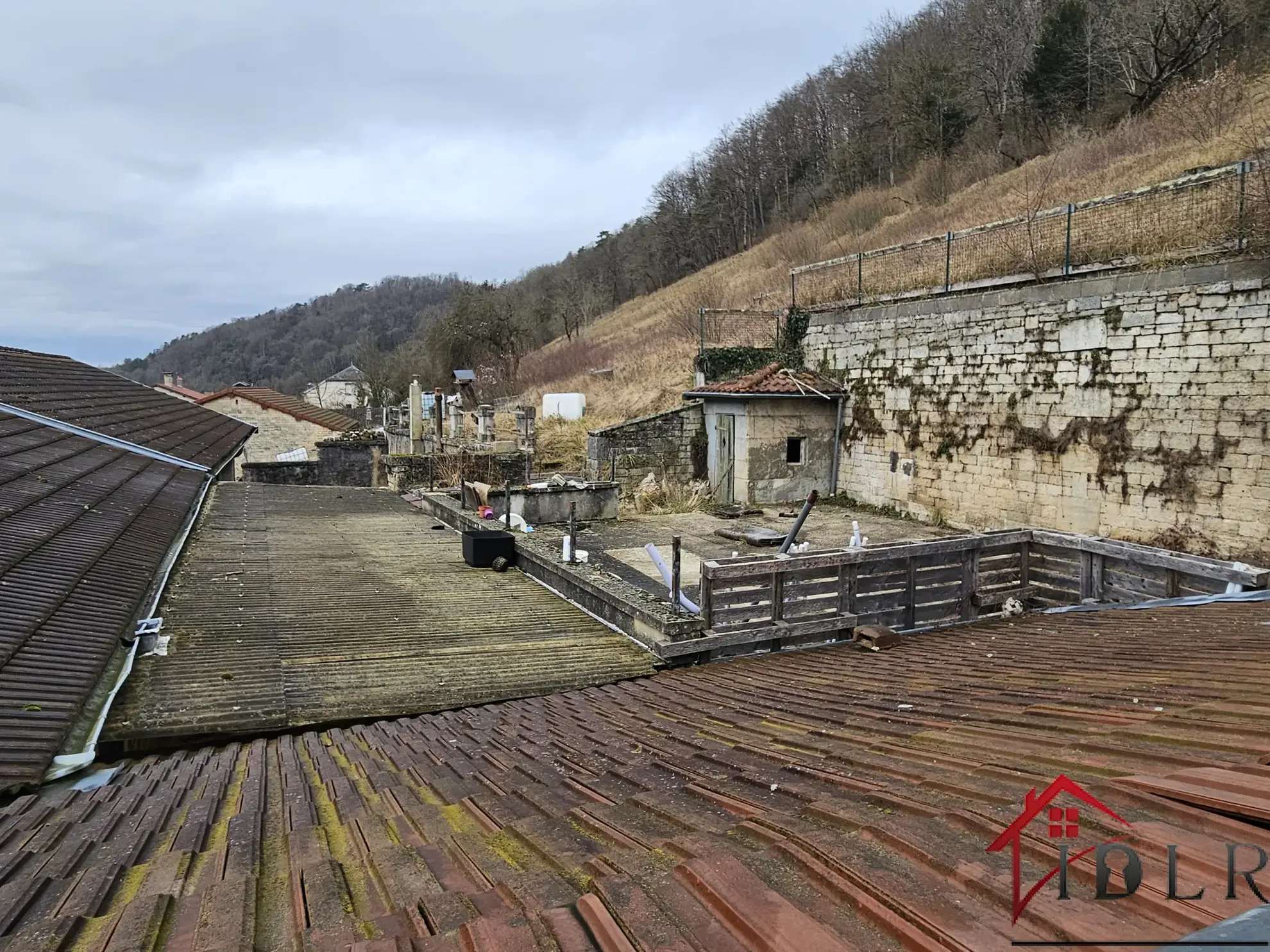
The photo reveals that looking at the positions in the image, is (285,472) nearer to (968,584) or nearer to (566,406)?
(566,406)

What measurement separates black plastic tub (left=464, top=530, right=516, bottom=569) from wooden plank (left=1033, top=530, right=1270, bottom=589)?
21.6ft

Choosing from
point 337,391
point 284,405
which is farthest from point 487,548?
point 337,391

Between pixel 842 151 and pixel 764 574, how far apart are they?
48930 millimetres

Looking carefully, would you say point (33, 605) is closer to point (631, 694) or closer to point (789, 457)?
point (631, 694)

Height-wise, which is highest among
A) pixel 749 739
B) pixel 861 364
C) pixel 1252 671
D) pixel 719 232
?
pixel 719 232

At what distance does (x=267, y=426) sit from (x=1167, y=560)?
34.2 m

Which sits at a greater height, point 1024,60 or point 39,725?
point 1024,60

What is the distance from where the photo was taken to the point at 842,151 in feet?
160

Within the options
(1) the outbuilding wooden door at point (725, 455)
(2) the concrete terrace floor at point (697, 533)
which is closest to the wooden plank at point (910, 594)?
(2) the concrete terrace floor at point (697, 533)

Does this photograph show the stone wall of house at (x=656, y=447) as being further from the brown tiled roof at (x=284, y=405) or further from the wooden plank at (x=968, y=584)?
the brown tiled roof at (x=284, y=405)

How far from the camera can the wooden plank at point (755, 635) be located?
22.0 ft

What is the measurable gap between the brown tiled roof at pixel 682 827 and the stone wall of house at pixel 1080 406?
7540 millimetres

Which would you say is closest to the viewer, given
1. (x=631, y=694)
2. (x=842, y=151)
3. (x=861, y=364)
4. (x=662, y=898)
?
(x=662, y=898)

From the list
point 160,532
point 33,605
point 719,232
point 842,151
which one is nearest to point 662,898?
point 33,605
